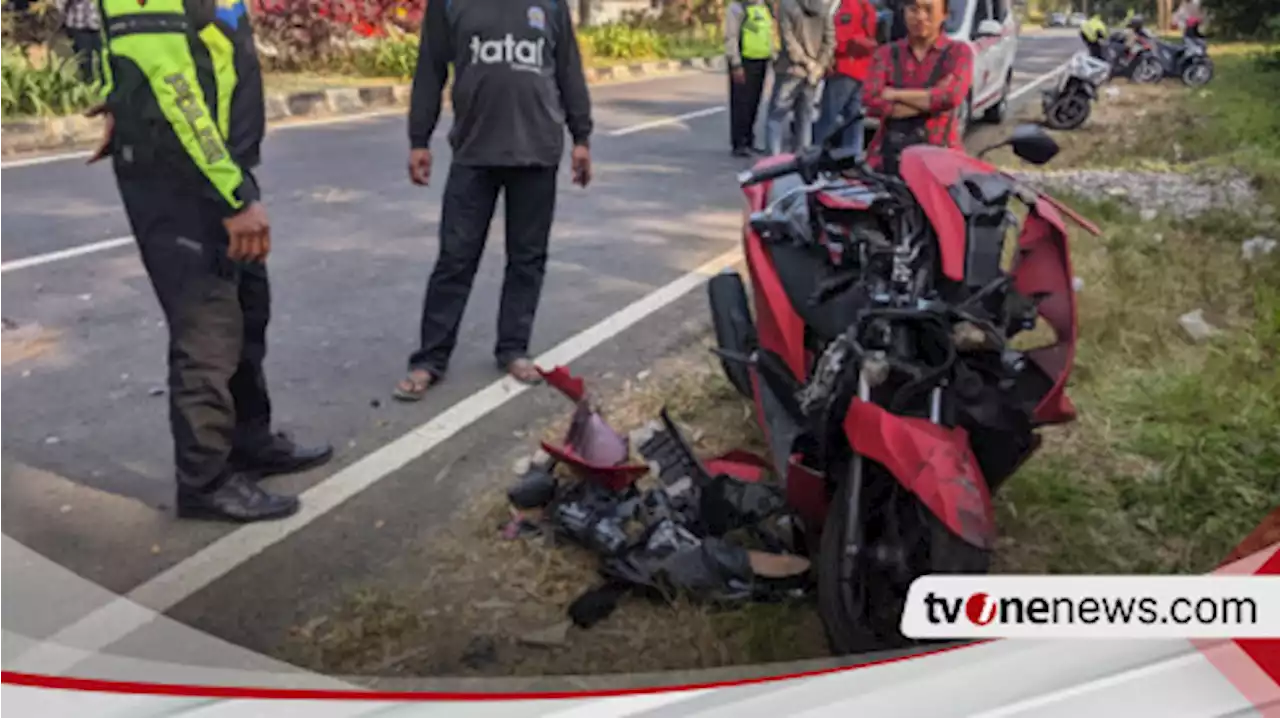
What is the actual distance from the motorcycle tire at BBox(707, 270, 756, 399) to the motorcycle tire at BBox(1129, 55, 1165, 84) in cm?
193

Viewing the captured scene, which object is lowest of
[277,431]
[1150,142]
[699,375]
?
[699,375]

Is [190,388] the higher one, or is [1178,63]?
[1178,63]

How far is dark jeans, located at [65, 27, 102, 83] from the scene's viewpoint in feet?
4.28

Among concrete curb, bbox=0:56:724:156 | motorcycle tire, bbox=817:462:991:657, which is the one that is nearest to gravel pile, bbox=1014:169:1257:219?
motorcycle tire, bbox=817:462:991:657

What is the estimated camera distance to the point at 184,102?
1.61 meters

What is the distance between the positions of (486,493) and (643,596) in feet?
1.79

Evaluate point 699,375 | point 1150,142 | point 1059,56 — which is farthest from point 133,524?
point 1059,56

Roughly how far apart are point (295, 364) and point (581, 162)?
1.10 meters

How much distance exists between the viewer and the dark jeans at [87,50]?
4.28 feet

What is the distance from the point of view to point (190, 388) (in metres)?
1.87

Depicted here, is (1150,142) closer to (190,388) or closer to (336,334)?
(336,334)

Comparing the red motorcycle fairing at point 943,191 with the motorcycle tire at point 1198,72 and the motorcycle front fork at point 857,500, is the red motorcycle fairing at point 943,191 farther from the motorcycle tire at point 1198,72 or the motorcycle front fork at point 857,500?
the motorcycle tire at point 1198,72

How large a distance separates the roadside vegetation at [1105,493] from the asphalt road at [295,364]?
0.14 metres

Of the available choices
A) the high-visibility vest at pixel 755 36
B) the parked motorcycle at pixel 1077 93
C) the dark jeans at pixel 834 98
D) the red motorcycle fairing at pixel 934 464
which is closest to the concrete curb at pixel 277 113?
the red motorcycle fairing at pixel 934 464
